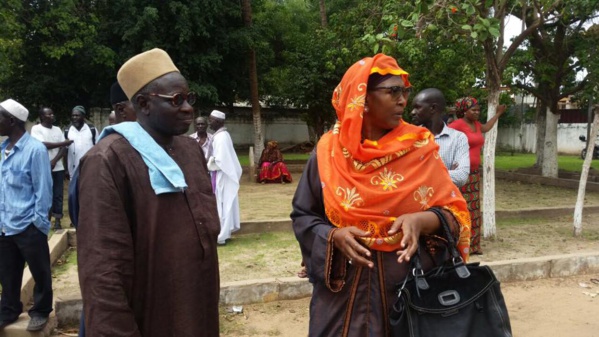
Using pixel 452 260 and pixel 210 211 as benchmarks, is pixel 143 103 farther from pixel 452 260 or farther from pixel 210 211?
pixel 452 260

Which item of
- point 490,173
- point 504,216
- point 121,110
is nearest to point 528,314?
point 490,173

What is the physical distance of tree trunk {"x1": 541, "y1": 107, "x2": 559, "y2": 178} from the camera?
48.0 ft

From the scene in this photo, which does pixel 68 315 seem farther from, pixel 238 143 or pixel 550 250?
pixel 238 143

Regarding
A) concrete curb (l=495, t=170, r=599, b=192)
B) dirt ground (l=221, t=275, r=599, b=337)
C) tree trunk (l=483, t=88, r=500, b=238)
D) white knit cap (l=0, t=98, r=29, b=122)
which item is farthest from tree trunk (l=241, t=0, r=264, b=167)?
white knit cap (l=0, t=98, r=29, b=122)

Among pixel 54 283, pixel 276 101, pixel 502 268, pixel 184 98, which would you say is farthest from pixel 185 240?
pixel 276 101

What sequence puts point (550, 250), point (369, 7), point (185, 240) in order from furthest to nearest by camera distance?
1. point (369, 7)
2. point (550, 250)
3. point (185, 240)

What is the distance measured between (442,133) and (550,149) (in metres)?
11.6

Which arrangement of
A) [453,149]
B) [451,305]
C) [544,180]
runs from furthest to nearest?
1. [544,180]
2. [453,149]
3. [451,305]

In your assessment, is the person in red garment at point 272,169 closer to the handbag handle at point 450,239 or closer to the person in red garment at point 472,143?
the person in red garment at point 472,143

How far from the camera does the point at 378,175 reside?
224 centimetres

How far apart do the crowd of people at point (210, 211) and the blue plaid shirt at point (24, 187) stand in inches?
60.8

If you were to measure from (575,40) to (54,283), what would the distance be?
42.6 feet

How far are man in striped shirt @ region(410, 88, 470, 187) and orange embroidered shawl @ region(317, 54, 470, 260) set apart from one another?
2.25m

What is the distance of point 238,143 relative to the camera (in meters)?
26.5
